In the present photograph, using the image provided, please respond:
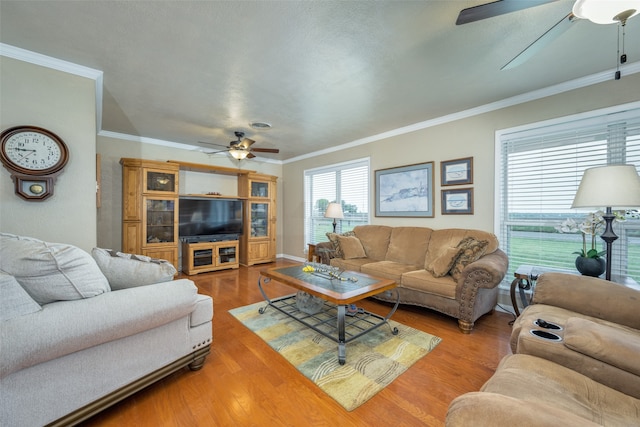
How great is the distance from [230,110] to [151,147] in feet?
7.91

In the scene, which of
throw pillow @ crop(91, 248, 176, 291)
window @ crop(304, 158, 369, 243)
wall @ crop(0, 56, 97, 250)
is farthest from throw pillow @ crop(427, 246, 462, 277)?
wall @ crop(0, 56, 97, 250)

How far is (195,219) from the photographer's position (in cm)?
518

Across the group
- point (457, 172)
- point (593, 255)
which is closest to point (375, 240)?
point (457, 172)

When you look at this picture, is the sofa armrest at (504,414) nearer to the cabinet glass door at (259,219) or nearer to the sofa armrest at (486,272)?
the sofa armrest at (486,272)

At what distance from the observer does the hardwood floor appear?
1.52m

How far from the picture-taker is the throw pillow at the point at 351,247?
400cm

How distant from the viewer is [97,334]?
1.36 metres

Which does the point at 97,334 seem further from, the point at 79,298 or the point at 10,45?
the point at 10,45

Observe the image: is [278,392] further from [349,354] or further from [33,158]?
[33,158]

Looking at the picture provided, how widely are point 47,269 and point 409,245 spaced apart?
3.66 meters

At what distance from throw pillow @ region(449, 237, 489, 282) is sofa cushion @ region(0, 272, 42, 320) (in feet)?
10.6

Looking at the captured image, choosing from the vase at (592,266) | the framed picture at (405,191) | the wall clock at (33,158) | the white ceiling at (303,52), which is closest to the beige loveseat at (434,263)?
the framed picture at (405,191)

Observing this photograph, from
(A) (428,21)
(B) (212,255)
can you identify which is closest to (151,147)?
(B) (212,255)

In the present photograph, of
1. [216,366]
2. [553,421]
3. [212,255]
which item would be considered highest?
[553,421]
